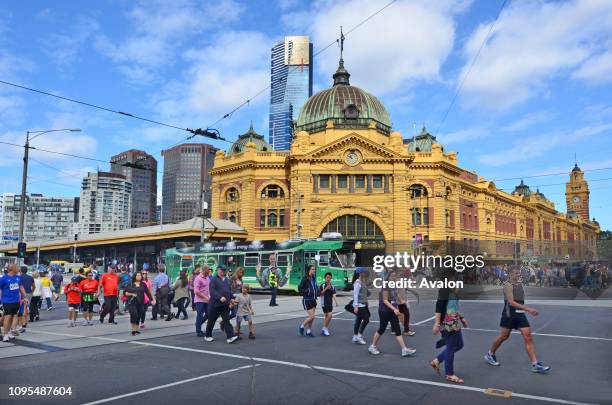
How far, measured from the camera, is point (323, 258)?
1134 inches

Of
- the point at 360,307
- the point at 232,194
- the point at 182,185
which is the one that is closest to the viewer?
the point at 360,307

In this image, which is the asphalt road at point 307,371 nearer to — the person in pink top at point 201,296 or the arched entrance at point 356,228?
the person in pink top at point 201,296

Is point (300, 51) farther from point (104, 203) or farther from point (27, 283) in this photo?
point (27, 283)

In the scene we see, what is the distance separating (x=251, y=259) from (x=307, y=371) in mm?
23032

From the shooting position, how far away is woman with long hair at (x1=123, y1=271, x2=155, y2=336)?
13031mm

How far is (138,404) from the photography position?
6.81 m

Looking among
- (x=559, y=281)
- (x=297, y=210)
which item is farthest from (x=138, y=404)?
(x=297, y=210)

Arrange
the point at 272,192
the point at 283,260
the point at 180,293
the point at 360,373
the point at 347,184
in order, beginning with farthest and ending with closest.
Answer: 1. the point at 272,192
2. the point at 347,184
3. the point at 283,260
4. the point at 180,293
5. the point at 360,373

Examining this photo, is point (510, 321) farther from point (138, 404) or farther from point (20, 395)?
point (20, 395)

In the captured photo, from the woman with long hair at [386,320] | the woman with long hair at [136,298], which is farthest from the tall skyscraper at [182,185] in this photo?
the woman with long hair at [386,320]

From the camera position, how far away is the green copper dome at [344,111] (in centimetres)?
5841

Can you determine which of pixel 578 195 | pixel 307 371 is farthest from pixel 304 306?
pixel 578 195

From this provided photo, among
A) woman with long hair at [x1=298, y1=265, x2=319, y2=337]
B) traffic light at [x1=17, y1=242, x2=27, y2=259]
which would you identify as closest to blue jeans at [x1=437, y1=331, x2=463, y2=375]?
woman with long hair at [x1=298, y1=265, x2=319, y2=337]

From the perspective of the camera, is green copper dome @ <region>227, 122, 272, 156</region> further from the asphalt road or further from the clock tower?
the clock tower
